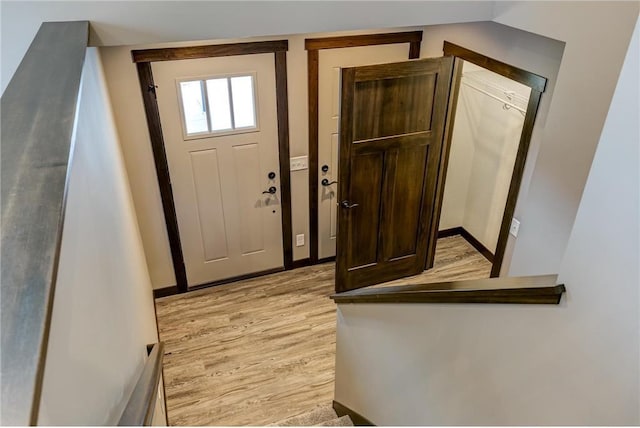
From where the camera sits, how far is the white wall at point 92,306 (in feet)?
2.83

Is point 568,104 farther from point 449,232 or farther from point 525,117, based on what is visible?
point 449,232

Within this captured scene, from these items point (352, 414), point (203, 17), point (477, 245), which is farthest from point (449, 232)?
point (203, 17)

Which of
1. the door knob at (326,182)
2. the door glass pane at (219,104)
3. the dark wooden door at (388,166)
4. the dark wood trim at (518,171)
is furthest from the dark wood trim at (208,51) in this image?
the dark wood trim at (518,171)

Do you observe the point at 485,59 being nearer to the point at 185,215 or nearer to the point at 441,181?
the point at 441,181

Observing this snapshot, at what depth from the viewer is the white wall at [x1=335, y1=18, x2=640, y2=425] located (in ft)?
2.95

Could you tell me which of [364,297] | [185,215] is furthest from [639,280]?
[185,215]

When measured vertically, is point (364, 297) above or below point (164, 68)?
below

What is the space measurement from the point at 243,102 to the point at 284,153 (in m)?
0.51

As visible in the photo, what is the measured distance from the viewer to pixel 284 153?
3.81 meters

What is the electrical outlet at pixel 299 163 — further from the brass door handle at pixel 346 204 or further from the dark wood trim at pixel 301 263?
the dark wood trim at pixel 301 263

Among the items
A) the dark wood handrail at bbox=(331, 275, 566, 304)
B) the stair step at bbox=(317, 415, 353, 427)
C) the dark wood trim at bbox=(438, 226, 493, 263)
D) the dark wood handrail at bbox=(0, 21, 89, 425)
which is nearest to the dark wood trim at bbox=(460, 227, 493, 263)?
the dark wood trim at bbox=(438, 226, 493, 263)

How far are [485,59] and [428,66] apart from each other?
38cm

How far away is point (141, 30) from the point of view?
2.06 meters

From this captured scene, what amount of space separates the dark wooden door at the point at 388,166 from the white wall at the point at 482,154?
69 cm
